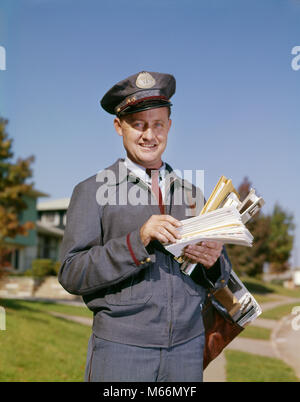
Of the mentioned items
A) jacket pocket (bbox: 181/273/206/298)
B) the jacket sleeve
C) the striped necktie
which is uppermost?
the striped necktie

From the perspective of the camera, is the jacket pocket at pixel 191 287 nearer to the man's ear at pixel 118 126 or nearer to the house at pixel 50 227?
the man's ear at pixel 118 126

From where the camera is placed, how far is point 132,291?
2238 millimetres

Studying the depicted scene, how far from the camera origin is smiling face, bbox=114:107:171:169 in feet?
7.98

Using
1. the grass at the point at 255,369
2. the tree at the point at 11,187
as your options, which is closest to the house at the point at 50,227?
the tree at the point at 11,187

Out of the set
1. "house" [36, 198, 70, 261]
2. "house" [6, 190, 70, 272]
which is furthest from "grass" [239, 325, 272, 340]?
"house" [36, 198, 70, 261]

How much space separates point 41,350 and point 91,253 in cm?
691

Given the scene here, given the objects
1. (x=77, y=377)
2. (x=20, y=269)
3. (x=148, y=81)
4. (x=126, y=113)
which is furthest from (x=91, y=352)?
(x=20, y=269)

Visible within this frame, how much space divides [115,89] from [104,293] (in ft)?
3.55

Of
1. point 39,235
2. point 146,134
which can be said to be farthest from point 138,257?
point 39,235

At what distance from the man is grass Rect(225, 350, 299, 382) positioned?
519 centimetres

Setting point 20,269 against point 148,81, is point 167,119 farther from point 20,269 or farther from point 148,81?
point 20,269

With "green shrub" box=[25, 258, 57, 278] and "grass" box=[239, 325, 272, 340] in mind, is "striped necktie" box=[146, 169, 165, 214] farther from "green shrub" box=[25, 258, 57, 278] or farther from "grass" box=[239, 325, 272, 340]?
"green shrub" box=[25, 258, 57, 278]

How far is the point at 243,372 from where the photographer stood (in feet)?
25.1

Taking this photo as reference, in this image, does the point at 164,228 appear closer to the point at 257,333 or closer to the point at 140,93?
the point at 140,93
